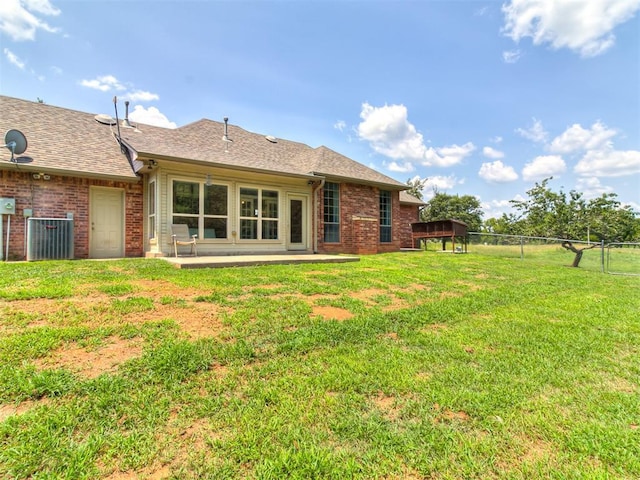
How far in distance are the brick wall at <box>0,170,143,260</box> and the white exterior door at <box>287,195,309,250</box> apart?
15.6ft

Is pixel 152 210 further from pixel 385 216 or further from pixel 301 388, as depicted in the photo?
pixel 385 216

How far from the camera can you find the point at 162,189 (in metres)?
8.38

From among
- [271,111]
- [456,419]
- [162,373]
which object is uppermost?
[271,111]

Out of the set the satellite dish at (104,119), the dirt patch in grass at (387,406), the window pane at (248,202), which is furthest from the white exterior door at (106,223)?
the dirt patch in grass at (387,406)

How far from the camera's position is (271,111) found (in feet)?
46.2

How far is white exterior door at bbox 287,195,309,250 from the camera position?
10711 millimetres

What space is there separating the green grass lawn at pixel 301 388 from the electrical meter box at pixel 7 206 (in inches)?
192

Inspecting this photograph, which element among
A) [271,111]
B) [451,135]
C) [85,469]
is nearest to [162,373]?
[85,469]

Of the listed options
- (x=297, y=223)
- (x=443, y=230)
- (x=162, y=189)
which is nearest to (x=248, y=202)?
(x=297, y=223)

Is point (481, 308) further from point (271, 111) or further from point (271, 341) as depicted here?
point (271, 111)

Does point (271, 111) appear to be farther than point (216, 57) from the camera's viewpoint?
Yes

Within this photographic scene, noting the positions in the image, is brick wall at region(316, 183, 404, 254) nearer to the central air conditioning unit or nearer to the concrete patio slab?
the concrete patio slab

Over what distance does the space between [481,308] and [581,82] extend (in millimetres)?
12974

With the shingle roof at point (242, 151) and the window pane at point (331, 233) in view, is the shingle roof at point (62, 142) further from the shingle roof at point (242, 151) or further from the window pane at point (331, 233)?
the window pane at point (331, 233)
